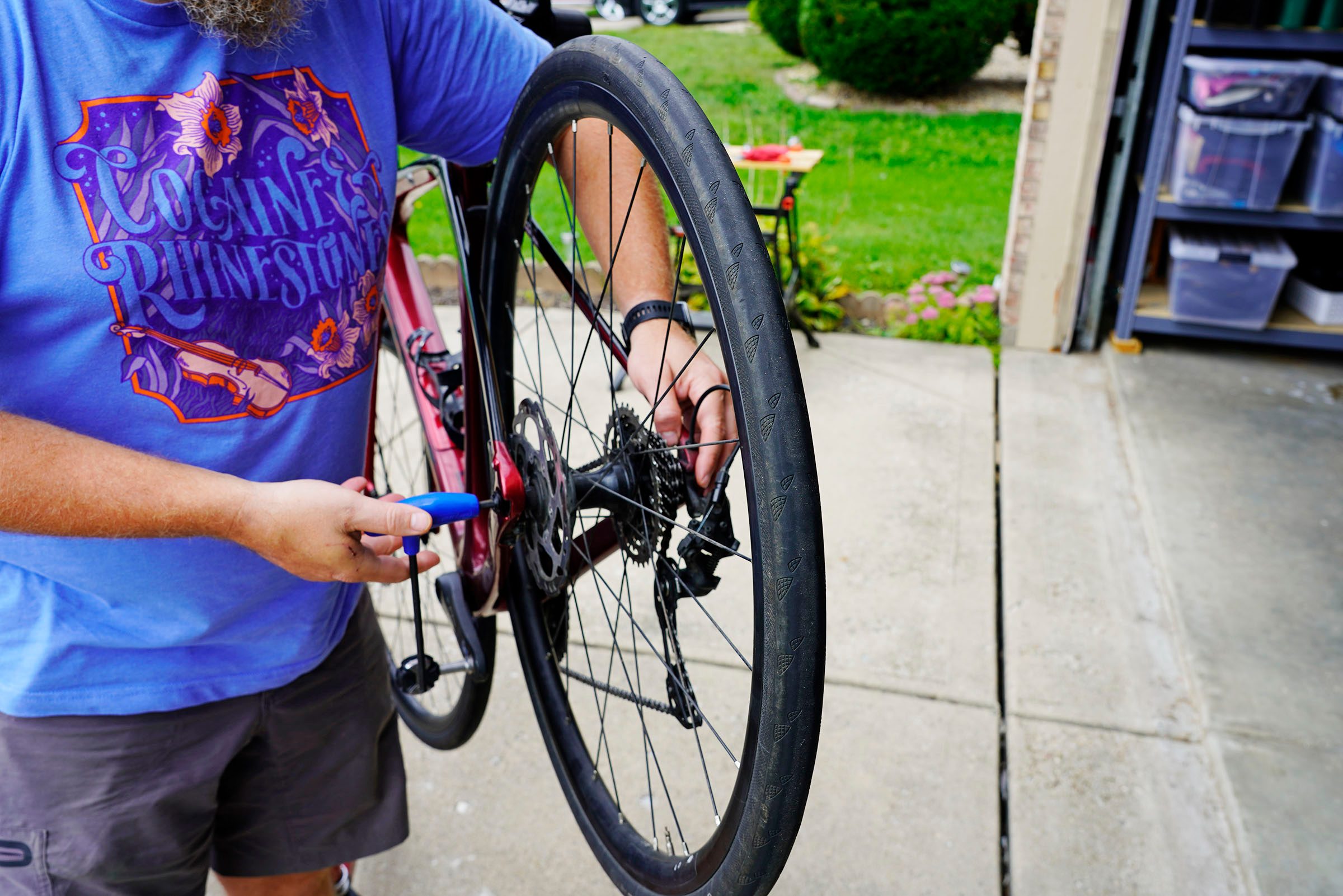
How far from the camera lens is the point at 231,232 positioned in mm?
1010

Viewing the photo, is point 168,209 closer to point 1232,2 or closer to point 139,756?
point 139,756

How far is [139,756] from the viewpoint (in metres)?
1.14

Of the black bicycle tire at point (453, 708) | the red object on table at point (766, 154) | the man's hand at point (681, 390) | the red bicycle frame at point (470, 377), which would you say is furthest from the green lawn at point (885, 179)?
the man's hand at point (681, 390)

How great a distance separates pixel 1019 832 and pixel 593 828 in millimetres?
956

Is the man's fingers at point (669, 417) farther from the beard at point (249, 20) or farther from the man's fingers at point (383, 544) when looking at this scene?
the beard at point (249, 20)

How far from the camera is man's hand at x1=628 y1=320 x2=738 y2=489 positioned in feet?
→ 3.17

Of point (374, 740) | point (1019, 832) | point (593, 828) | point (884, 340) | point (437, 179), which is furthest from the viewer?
point (884, 340)

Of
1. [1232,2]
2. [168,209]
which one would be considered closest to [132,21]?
[168,209]

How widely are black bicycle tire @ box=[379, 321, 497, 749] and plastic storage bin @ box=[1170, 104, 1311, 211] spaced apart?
3012 millimetres

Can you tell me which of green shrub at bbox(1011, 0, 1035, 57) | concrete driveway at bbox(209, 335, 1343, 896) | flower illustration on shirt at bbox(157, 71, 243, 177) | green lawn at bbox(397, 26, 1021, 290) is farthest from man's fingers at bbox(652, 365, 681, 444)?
green shrub at bbox(1011, 0, 1035, 57)

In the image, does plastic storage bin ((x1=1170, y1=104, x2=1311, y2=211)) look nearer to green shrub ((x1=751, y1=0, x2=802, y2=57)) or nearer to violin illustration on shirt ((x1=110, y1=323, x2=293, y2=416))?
violin illustration on shirt ((x1=110, y1=323, x2=293, y2=416))

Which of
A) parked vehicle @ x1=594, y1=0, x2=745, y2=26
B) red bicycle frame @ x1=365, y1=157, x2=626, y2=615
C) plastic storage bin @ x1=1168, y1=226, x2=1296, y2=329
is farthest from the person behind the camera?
parked vehicle @ x1=594, y1=0, x2=745, y2=26

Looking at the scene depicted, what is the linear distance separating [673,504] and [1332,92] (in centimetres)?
353

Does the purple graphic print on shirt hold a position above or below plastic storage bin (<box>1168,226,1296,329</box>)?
above
